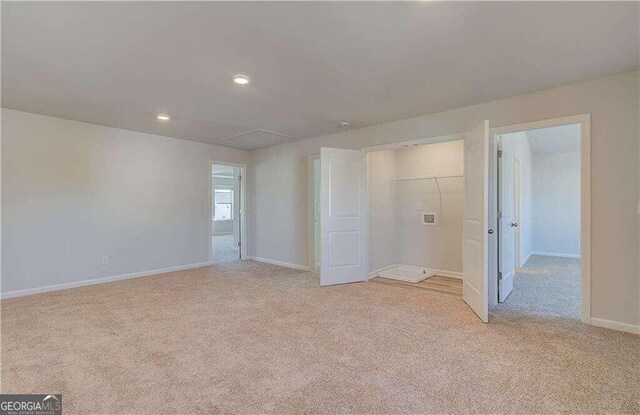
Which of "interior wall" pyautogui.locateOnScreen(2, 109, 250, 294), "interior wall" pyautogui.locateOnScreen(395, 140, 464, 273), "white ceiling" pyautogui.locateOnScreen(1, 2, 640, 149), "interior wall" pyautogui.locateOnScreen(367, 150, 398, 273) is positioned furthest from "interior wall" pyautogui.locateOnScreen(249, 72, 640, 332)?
"interior wall" pyautogui.locateOnScreen(2, 109, 250, 294)

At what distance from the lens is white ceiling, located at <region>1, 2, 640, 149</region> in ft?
6.57

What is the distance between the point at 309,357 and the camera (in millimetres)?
2445

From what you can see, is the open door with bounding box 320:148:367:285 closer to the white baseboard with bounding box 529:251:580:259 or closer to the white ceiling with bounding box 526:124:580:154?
the white ceiling with bounding box 526:124:580:154

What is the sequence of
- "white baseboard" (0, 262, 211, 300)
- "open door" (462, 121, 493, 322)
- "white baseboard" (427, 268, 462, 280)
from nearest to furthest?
"open door" (462, 121, 493, 322) → "white baseboard" (0, 262, 211, 300) → "white baseboard" (427, 268, 462, 280)

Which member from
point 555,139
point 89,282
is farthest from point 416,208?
point 89,282

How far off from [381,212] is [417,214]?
2.50ft

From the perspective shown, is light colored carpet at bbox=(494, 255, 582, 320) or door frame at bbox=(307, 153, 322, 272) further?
door frame at bbox=(307, 153, 322, 272)

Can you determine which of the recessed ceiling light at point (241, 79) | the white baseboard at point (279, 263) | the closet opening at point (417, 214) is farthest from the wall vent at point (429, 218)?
the recessed ceiling light at point (241, 79)

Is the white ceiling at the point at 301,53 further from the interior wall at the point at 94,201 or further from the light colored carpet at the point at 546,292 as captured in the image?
the light colored carpet at the point at 546,292

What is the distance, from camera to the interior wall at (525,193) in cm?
578

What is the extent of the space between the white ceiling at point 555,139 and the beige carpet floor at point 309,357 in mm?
4566

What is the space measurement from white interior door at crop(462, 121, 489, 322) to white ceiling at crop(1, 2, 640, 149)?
592mm

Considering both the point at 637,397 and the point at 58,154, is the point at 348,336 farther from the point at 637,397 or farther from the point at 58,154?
the point at 58,154

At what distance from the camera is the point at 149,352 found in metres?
2.53
